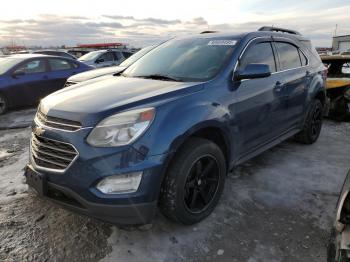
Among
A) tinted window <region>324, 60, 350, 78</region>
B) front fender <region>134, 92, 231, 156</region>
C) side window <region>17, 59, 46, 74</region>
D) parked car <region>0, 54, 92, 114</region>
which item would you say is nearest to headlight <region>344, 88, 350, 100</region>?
tinted window <region>324, 60, 350, 78</region>

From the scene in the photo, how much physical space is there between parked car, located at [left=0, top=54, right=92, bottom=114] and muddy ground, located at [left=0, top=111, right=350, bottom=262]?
456 cm

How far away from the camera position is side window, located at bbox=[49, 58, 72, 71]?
9.70 metres

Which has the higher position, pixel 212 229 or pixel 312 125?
pixel 312 125

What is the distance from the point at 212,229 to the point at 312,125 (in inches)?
133

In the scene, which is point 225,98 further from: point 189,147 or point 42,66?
point 42,66

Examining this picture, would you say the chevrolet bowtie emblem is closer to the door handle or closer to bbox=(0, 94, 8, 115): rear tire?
the door handle

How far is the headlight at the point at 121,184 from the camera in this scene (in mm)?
2652

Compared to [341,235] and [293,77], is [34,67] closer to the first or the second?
[293,77]

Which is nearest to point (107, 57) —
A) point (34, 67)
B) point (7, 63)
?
point (34, 67)

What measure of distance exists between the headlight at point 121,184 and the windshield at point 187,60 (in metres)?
1.31

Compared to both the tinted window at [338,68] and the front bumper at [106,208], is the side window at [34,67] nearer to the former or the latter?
the front bumper at [106,208]

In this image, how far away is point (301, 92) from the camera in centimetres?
509

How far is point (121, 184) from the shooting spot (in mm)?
2668

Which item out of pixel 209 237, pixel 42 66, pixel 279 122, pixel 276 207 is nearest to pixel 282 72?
pixel 279 122
